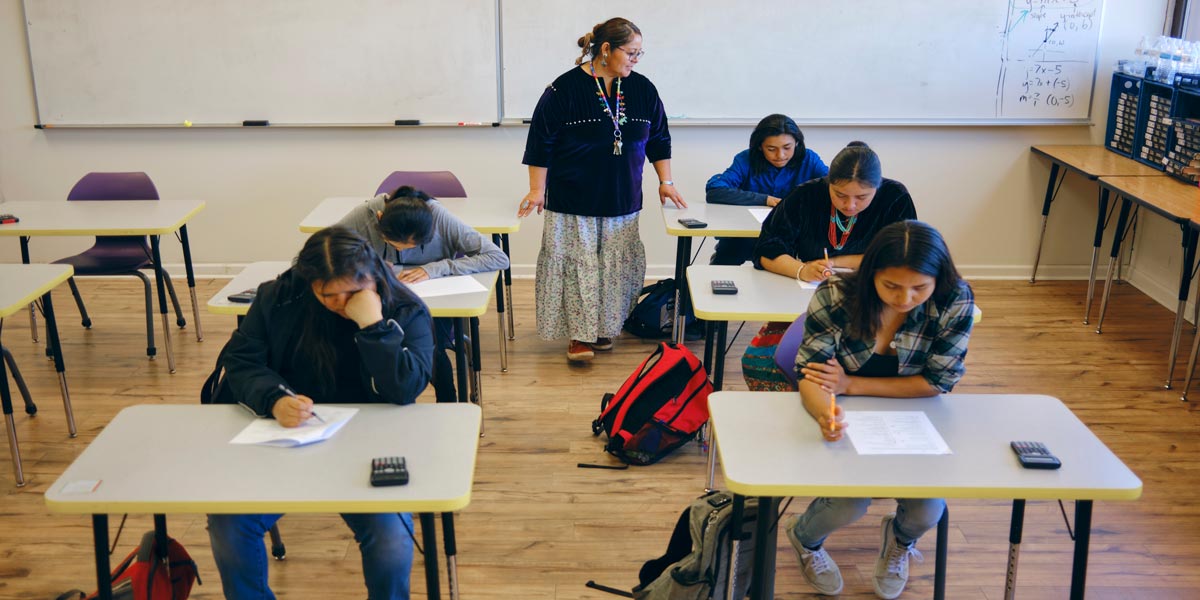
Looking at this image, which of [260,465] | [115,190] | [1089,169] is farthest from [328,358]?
[1089,169]

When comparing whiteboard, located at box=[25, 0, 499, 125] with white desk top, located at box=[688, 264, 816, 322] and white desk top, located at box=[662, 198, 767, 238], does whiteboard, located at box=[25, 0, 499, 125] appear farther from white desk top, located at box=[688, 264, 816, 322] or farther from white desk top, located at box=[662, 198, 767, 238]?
white desk top, located at box=[688, 264, 816, 322]

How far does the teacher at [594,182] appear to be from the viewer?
4035 mm

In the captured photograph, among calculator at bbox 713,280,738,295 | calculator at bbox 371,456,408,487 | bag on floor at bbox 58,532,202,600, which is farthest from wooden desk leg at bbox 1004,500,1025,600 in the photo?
bag on floor at bbox 58,532,202,600

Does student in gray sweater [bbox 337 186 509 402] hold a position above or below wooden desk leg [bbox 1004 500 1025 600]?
above

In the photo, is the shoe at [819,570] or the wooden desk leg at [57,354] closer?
the shoe at [819,570]

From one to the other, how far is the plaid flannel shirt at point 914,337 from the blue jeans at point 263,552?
3.45 feet

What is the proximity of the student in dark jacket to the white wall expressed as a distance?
3042 mm

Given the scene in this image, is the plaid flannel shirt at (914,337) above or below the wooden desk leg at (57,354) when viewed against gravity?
above

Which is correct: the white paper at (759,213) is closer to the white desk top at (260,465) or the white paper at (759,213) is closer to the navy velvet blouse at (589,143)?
the navy velvet blouse at (589,143)

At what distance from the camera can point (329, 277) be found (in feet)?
7.52

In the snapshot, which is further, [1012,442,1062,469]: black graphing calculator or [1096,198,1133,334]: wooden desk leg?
[1096,198,1133,334]: wooden desk leg

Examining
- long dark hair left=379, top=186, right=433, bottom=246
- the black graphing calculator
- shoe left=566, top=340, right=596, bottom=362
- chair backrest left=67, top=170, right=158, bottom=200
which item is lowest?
shoe left=566, top=340, right=596, bottom=362

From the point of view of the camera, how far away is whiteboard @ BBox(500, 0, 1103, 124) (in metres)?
5.13

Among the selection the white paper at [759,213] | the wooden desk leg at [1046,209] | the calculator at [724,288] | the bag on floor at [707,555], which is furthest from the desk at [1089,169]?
the bag on floor at [707,555]
